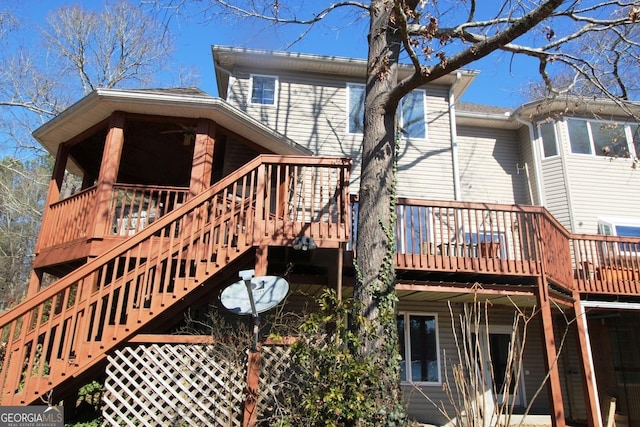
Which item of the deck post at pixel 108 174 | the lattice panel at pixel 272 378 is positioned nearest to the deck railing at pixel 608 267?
the lattice panel at pixel 272 378

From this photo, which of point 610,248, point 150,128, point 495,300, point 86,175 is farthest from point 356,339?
point 86,175

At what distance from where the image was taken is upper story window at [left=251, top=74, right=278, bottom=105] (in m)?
11.0

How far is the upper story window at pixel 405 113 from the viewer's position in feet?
36.9

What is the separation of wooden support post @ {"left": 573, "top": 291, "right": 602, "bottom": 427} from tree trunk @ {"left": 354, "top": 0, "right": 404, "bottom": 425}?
4648 millimetres

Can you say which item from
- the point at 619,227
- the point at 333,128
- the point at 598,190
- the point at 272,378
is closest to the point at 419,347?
the point at 272,378

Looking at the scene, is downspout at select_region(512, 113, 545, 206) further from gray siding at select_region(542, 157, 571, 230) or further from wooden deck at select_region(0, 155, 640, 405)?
wooden deck at select_region(0, 155, 640, 405)

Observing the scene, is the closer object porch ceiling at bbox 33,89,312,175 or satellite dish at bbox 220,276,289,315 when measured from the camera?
satellite dish at bbox 220,276,289,315

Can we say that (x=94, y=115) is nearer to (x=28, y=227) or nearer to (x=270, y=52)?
(x=270, y=52)

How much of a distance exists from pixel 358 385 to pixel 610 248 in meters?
7.92

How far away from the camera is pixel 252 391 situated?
15.9 ft

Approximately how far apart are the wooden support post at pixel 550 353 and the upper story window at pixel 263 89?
24.4 ft

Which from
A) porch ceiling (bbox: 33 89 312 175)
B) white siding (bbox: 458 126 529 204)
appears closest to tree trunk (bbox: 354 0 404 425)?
porch ceiling (bbox: 33 89 312 175)

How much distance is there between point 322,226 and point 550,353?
4.25 metres

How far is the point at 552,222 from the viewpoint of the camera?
811 cm
